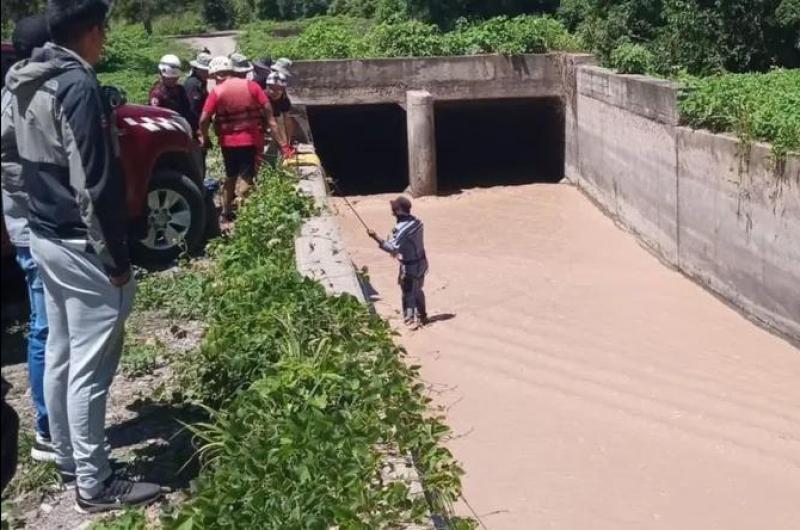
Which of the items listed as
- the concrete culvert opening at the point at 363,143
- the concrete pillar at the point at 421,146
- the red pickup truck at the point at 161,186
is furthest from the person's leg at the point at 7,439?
the concrete culvert opening at the point at 363,143

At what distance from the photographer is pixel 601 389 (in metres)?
8.90

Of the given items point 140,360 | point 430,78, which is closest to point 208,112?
point 140,360

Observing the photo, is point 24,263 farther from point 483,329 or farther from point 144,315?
point 483,329

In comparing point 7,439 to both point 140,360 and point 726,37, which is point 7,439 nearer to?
point 140,360

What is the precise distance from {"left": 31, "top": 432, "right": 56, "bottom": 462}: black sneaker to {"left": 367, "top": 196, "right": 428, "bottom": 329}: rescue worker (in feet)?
16.8

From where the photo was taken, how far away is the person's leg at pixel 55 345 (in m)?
4.00

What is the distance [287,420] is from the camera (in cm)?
434

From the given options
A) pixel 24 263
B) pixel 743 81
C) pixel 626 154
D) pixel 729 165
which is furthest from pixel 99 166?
pixel 626 154

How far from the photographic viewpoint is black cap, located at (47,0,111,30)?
381cm

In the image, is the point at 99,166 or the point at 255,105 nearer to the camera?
the point at 99,166

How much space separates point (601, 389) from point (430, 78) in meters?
11.3

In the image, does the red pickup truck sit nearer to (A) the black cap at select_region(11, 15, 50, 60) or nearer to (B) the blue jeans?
(A) the black cap at select_region(11, 15, 50, 60)

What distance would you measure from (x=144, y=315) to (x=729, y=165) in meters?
6.61

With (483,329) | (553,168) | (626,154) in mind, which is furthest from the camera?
(553,168)
